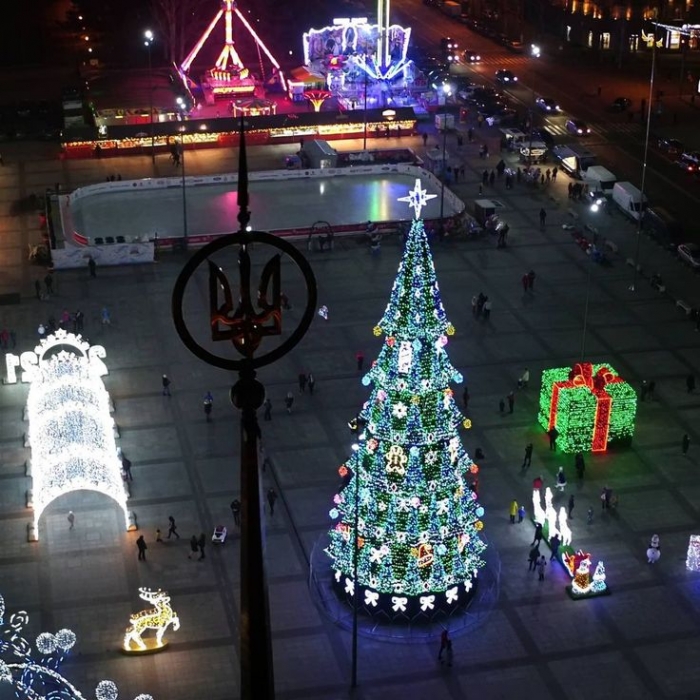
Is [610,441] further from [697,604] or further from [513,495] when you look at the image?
[697,604]

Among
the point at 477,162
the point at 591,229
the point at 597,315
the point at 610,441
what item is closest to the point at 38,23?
the point at 477,162

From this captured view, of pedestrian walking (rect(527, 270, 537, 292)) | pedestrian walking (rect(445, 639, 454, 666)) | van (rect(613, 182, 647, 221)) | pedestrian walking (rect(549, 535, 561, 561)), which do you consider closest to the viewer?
pedestrian walking (rect(445, 639, 454, 666))

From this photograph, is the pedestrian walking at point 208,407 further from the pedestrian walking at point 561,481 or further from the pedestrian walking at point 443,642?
the pedestrian walking at point 443,642

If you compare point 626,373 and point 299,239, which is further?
point 299,239

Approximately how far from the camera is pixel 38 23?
A: 127 m

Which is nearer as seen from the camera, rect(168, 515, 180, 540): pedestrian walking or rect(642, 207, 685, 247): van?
rect(168, 515, 180, 540): pedestrian walking

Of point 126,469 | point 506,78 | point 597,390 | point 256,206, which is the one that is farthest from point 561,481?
point 506,78

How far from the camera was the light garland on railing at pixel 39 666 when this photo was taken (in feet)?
123

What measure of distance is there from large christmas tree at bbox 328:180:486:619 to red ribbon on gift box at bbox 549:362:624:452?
1126 centimetres

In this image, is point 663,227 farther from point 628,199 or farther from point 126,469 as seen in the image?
point 126,469

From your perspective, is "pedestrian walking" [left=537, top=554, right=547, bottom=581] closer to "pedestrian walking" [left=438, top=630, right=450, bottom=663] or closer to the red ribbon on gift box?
"pedestrian walking" [left=438, top=630, right=450, bottom=663]

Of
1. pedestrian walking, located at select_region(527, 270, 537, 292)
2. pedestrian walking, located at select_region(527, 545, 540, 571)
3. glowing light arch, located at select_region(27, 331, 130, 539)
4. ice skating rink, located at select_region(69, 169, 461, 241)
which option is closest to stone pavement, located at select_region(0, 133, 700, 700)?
pedestrian walking, located at select_region(527, 270, 537, 292)

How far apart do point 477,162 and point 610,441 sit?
40837 mm

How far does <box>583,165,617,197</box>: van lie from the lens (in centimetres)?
8362
